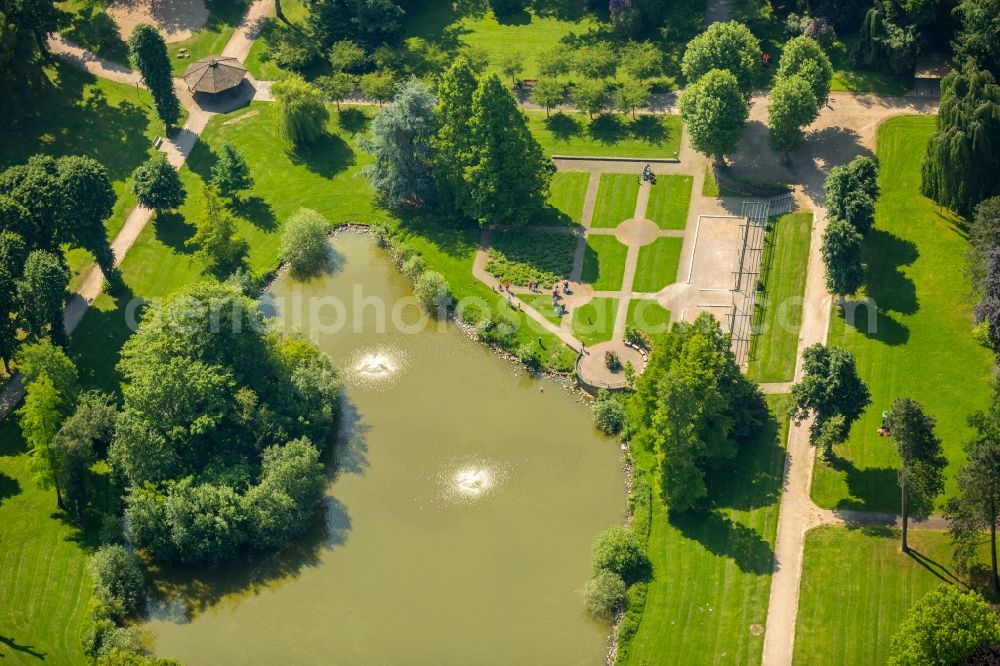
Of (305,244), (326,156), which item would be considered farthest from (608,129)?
(305,244)

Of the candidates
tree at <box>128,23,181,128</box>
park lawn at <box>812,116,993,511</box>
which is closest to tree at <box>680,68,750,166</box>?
park lawn at <box>812,116,993,511</box>

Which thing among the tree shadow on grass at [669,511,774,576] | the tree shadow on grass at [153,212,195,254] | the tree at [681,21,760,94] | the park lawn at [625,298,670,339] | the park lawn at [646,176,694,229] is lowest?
the tree shadow on grass at [669,511,774,576]

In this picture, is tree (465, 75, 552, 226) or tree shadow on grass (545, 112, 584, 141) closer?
tree (465, 75, 552, 226)

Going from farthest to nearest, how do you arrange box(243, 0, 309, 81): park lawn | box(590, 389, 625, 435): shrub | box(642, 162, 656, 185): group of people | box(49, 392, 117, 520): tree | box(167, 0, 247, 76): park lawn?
box(167, 0, 247, 76): park lawn, box(243, 0, 309, 81): park lawn, box(642, 162, 656, 185): group of people, box(590, 389, 625, 435): shrub, box(49, 392, 117, 520): tree

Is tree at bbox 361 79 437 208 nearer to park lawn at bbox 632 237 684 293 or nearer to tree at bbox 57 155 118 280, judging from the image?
park lawn at bbox 632 237 684 293

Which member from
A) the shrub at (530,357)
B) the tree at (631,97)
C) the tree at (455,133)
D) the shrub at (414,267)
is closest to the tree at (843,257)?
the shrub at (530,357)

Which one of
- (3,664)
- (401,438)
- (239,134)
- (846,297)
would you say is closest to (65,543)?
(3,664)

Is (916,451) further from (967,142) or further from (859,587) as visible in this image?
(967,142)
